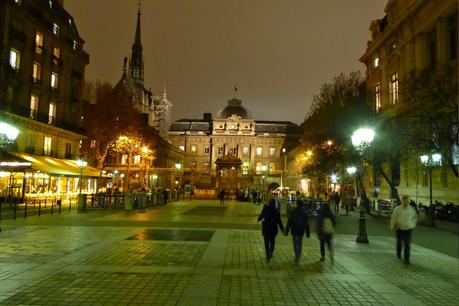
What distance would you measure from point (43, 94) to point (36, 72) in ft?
6.61

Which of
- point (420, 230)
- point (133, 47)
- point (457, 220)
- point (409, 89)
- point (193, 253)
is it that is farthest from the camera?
point (133, 47)

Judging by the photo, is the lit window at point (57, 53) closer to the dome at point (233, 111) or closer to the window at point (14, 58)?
the window at point (14, 58)

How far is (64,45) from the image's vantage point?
1666 inches

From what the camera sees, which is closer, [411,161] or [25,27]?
[411,161]

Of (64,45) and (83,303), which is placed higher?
(64,45)

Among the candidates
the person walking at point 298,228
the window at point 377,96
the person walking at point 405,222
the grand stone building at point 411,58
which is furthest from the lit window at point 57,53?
the person walking at point 405,222

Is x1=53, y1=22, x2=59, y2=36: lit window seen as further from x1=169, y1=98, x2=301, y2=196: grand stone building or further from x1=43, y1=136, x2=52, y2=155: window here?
x1=169, y1=98, x2=301, y2=196: grand stone building

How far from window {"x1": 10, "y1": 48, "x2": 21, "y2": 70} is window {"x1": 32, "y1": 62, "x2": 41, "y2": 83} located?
91.6 inches

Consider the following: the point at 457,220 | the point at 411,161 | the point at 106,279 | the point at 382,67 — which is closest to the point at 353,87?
the point at 382,67

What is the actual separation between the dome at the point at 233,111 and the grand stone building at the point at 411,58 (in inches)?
3189

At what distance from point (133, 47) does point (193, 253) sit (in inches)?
4263

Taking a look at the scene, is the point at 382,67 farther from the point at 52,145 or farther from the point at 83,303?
the point at 83,303

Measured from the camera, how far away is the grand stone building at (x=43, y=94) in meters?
33.1

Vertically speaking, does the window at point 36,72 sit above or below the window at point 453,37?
below
